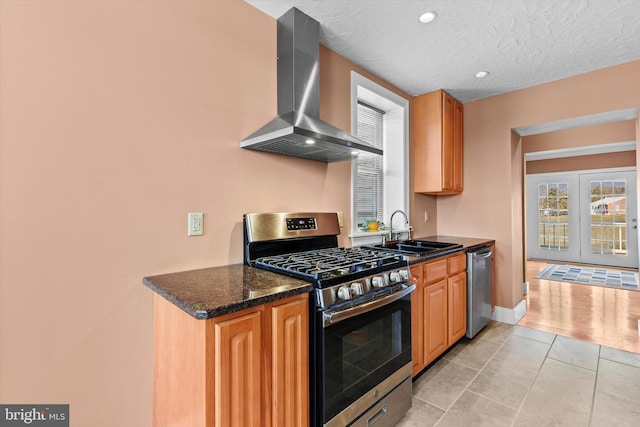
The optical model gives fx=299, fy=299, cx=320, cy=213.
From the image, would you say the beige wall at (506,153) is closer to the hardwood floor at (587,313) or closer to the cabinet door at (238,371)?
the hardwood floor at (587,313)

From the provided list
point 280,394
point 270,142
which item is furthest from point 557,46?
point 280,394

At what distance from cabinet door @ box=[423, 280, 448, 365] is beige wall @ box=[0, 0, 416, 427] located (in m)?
1.46

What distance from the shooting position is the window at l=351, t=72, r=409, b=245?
3061mm

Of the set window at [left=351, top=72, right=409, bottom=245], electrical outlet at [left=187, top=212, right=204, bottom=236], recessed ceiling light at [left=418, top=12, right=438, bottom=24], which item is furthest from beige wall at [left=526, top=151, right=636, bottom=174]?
electrical outlet at [left=187, top=212, right=204, bottom=236]

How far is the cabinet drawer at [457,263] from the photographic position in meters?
2.50

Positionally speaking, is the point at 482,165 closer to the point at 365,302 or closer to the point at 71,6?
the point at 365,302

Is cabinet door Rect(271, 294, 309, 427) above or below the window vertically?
below

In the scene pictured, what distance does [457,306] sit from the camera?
8.57 feet

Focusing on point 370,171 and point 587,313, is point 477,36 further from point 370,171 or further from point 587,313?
point 587,313

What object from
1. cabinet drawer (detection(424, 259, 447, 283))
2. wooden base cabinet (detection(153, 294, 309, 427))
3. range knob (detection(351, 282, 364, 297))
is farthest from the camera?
cabinet drawer (detection(424, 259, 447, 283))

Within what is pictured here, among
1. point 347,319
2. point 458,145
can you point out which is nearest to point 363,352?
point 347,319

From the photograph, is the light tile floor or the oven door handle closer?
the oven door handle

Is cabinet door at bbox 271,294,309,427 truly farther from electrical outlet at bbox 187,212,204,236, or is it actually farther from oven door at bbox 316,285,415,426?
electrical outlet at bbox 187,212,204,236

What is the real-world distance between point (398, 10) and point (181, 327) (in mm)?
2224
